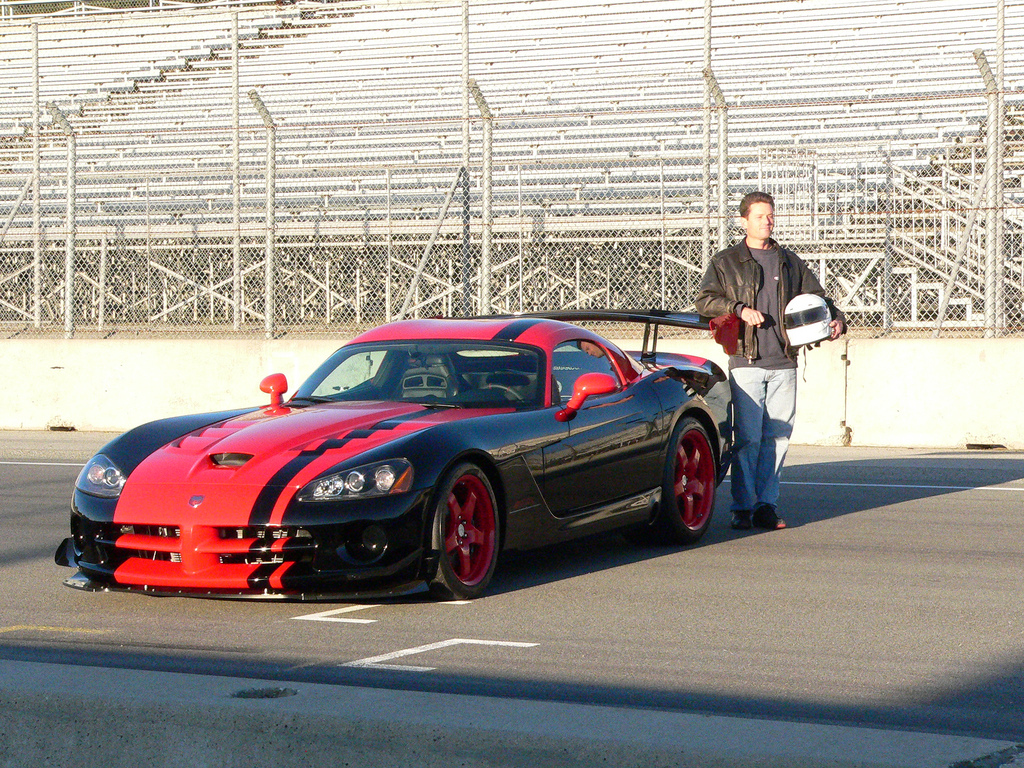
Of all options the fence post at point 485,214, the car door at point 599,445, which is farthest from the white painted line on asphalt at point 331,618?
the fence post at point 485,214

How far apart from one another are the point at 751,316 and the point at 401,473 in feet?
9.89

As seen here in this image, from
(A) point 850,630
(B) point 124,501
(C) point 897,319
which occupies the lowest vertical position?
(A) point 850,630

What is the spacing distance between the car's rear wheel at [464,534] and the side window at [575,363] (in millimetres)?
945

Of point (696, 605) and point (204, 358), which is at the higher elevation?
point (204, 358)

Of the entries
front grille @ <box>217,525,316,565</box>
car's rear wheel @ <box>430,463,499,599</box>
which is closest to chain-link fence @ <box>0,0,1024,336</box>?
car's rear wheel @ <box>430,463,499,599</box>

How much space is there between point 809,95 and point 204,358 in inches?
496

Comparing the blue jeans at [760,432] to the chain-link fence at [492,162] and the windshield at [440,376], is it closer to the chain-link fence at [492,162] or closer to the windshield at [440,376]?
the windshield at [440,376]

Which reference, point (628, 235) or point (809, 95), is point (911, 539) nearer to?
point (628, 235)

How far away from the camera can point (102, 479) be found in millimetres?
6250

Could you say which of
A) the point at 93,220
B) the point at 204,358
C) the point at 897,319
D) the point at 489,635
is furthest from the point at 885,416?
the point at 93,220

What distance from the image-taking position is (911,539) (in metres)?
7.99

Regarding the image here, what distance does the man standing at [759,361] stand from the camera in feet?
27.8

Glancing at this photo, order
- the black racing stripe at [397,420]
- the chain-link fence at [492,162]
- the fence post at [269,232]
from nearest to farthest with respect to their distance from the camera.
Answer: the black racing stripe at [397,420] → the chain-link fence at [492,162] → the fence post at [269,232]

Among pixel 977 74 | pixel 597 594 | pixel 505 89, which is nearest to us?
pixel 597 594
